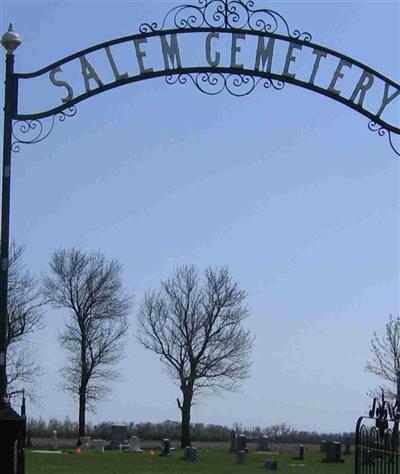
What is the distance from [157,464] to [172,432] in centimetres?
2664

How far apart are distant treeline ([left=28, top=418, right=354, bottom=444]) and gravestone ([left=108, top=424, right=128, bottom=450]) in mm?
6550

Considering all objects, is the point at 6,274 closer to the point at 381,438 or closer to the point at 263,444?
the point at 381,438

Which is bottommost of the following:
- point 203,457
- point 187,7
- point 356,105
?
point 203,457

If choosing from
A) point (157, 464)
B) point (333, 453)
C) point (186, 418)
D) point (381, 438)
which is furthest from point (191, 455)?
point (381, 438)

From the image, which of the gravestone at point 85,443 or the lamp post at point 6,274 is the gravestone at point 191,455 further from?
the lamp post at point 6,274

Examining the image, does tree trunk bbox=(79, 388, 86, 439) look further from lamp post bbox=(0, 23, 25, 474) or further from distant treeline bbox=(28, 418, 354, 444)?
lamp post bbox=(0, 23, 25, 474)

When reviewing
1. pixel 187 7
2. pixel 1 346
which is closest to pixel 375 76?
pixel 187 7

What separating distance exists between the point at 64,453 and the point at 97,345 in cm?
1798

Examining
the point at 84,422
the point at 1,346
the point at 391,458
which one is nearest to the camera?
the point at 1,346

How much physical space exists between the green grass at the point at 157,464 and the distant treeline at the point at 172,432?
1459 centimetres

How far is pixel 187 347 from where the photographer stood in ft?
218

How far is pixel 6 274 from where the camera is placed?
45.8 feet

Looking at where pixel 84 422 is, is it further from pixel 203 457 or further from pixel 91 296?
pixel 203 457

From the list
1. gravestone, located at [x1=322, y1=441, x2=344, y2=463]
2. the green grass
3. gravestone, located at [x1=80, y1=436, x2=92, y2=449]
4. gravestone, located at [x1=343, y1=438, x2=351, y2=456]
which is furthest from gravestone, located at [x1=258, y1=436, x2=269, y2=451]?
gravestone, located at [x1=322, y1=441, x2=344, y2=463]
